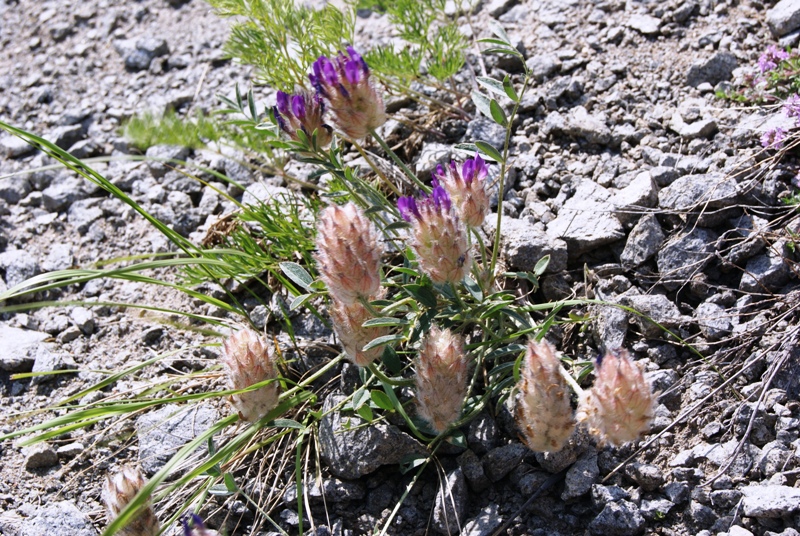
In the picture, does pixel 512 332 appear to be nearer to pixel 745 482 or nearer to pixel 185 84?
pixel 745 482

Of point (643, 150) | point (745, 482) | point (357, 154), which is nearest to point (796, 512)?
point (745, 482)

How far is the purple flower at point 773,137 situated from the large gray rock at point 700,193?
0.21m

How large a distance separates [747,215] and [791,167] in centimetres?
29

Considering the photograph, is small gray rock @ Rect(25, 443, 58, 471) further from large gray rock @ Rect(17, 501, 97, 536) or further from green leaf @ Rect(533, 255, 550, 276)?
green leaf @ Rect(533, 255, 550, 276)

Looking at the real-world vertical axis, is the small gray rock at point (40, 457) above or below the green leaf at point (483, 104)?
below

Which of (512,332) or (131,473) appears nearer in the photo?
(131,473)

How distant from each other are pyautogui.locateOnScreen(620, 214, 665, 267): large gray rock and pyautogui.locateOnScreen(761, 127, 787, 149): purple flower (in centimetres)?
54

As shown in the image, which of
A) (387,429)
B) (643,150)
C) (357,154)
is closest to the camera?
(387,429)

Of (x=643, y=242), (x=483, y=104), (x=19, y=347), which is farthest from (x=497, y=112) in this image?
(x=19, y=347)

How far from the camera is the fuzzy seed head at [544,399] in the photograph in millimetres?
2131

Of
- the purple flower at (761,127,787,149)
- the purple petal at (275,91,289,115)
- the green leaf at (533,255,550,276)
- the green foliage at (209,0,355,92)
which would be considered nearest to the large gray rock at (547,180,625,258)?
the green leaf at (533,255,550,276)

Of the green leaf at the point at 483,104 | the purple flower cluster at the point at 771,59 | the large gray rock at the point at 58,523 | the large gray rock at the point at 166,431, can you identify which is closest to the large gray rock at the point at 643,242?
the green leaf at the point at 483,104

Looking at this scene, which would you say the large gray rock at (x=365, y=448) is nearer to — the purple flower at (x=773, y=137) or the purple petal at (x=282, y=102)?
the purple petal at (x=282, y=102)

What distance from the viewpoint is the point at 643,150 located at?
3.37 metres
